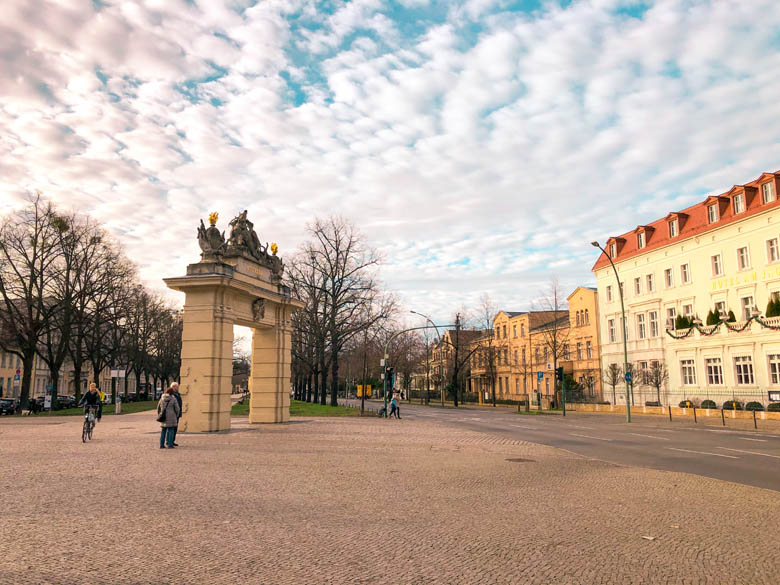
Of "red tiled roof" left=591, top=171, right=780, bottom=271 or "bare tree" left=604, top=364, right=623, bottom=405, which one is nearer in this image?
"red tiled roof" left=591, top=171, right=780, bottom=271

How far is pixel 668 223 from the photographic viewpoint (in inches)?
1783

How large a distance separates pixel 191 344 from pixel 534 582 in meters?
17.5

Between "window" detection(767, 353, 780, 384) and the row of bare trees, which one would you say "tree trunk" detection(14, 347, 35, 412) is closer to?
the row of bare trees

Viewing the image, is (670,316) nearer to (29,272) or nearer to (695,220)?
(695,220)

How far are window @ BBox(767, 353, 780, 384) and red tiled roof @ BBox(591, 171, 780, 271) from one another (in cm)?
889

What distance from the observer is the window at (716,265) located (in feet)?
130

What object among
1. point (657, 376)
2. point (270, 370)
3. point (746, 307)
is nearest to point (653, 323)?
point (657, 376)

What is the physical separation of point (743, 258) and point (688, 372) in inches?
366

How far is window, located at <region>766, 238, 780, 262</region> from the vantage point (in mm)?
35219

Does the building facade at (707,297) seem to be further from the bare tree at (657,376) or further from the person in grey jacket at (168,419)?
the person in grey jacket at (168,419)

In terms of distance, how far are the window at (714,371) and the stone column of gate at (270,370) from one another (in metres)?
30.0

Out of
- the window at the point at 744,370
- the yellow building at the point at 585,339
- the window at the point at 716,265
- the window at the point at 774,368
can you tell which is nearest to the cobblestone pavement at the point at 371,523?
the window at the point at 774,368

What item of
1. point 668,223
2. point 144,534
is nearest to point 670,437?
point 144,534

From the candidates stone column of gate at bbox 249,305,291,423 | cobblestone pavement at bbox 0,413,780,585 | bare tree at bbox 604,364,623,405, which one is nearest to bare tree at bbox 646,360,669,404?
bare tree at bbox 604,364,623,405
